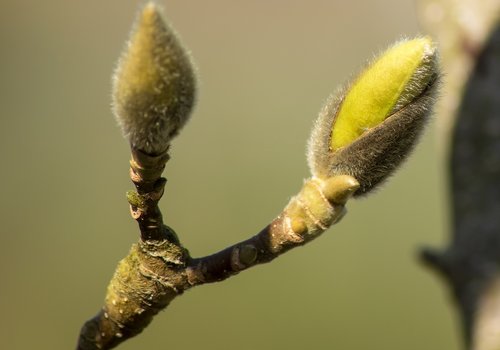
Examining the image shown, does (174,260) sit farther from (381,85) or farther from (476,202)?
(476,202)

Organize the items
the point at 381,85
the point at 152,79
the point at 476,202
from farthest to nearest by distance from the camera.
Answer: the point at 476,202 < the point at 381,85 < the point at 152,79

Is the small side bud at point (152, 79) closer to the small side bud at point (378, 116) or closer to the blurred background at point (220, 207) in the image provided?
the small side bud at point (378, 116)

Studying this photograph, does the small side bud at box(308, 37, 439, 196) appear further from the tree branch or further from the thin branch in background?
the thin branch in background

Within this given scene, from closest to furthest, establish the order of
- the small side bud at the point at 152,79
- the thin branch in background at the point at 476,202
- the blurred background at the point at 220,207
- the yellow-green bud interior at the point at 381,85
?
the small side bud at the point at 152,79 → the yellow-green bud interior at the point at 381,85 → the thin branch in background at the point at 476,202 → the blurred background at the point at 220,207

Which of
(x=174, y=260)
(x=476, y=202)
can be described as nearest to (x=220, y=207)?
(x=476, y=202)

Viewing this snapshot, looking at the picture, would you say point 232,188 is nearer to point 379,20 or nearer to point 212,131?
point 212,131

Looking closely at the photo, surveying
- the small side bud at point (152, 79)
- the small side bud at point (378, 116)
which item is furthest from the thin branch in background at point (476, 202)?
the small side bud at point (152, 79)
